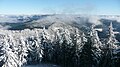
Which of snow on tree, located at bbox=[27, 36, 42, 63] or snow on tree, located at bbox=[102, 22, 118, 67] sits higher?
snow on tree, located at bbox=[102, 22, 118, 67]

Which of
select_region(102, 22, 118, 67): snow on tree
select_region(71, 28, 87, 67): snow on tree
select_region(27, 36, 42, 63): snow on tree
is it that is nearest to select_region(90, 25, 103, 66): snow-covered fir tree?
select_region(102, 22, 118, 67): snow on tree

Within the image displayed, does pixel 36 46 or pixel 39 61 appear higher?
Result: pixel 36 46

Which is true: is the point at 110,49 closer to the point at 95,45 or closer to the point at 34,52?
the point at 95,45

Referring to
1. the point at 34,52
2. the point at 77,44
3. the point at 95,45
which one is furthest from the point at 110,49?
the point at 34,52

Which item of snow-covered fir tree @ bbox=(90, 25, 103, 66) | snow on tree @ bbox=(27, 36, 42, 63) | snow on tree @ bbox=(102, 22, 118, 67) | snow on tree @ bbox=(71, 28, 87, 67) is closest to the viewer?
snow on tree @ bbox=(102, 22, 118, 67)

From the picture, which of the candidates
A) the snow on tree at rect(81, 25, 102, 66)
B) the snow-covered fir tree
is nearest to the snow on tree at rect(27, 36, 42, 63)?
the snow on tree at rect(81, 25, 102, 66)

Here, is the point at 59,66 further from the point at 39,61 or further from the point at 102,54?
the point at 102,54

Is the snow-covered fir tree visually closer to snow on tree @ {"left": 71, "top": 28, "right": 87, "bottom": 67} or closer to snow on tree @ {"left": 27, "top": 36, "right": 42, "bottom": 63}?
snow on tree @ {"left": 71, "top": 28, "right": 87, "bottom": 67}

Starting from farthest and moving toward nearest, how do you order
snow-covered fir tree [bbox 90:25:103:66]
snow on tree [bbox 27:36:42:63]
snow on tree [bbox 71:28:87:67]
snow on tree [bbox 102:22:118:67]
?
1. snow on tree [bbox 27:36:42:63]
2. snow on tree [bbox 71:28:87:67]
3. snow-covered fir tree [bbox 90:25:103:66]
4. snow on tree [bbox 102:22:118:67]

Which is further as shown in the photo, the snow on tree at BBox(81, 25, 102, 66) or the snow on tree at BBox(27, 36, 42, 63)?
the snow on tree at BBox(27, 36, 42, 63)

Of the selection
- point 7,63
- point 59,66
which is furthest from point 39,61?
point 7,63

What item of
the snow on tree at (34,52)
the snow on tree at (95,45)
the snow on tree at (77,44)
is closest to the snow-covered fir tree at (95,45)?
the snow on tree at (95,45)
